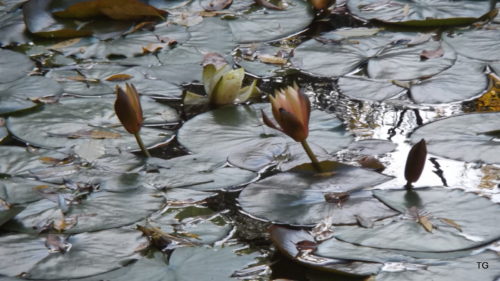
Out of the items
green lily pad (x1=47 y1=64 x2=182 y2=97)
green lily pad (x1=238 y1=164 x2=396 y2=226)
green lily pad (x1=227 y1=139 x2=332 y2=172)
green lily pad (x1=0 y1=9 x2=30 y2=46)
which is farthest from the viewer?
green lily pad (x1=0 y1=9 x2=30 y2=46)

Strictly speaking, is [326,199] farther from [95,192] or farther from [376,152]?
[95,192]

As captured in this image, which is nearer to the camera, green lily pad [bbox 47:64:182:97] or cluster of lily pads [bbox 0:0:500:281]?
cluster of lily pads [bbox 0:0:500:281]

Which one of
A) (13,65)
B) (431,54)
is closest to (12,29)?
(13,65)

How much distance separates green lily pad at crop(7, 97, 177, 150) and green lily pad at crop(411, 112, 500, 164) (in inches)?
25.8

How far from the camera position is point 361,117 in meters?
2.10

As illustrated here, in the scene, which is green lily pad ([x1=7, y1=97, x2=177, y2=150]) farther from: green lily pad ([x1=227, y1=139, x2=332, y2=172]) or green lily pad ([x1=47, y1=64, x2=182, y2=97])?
green lily pad ([x1=227, y1=139, x2=332, y2=172])

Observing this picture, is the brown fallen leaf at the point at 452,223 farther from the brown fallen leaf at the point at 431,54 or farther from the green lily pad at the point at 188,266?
the brown fallen leaf at the point at 431,54

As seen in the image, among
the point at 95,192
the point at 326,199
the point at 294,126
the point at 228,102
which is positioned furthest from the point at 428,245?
the point at 228,102

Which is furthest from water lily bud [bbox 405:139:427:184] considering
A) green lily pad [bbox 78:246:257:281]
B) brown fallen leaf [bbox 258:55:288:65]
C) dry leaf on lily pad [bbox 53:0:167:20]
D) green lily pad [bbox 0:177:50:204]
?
dry leaf on lily pad [bbox 53:0:167:20]

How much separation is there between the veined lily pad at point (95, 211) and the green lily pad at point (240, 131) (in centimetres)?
27

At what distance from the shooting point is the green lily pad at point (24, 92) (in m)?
2.21

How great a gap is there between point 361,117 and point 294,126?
0.44 m

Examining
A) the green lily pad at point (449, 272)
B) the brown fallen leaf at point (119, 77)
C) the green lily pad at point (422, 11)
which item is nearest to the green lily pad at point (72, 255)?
the green lily pad at point (449, 272)

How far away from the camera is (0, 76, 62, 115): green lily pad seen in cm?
221
